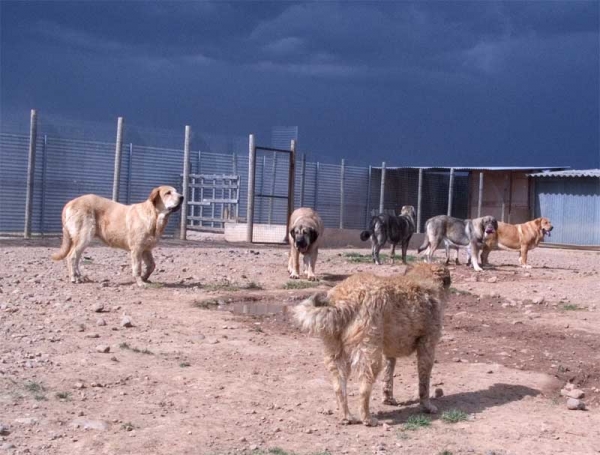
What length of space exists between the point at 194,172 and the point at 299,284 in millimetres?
10760

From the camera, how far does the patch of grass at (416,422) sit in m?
6.25

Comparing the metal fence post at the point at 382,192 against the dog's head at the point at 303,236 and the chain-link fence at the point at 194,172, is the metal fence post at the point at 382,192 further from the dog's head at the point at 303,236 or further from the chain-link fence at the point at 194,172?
the dog's head at the point at 303,236

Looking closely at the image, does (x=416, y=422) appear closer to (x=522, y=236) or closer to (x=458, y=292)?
(x=458, y=292)

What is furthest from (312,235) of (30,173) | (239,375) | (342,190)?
(342,190)

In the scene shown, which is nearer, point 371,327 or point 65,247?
point 371,327

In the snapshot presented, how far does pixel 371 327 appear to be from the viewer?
623cm

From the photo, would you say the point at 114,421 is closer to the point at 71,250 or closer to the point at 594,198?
the point at 71,250

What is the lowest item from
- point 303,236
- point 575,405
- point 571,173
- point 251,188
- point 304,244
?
point 575,405

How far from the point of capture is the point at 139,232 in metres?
12.4

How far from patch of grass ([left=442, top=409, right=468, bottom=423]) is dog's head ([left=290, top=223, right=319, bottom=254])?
25.5ft

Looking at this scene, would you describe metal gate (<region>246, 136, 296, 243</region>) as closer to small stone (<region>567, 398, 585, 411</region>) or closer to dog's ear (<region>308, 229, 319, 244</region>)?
dog's ear (<region>308, 229, 319, 244</region>)

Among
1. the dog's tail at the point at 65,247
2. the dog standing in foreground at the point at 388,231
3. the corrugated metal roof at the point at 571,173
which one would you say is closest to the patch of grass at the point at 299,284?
the dog's tail at the point at 65,247

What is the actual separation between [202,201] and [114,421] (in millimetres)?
17778

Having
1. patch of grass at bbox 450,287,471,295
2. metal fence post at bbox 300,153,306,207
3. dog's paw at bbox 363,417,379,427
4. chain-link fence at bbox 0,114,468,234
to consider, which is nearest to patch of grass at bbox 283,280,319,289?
patch of grass at bbox 450,287,471,295
